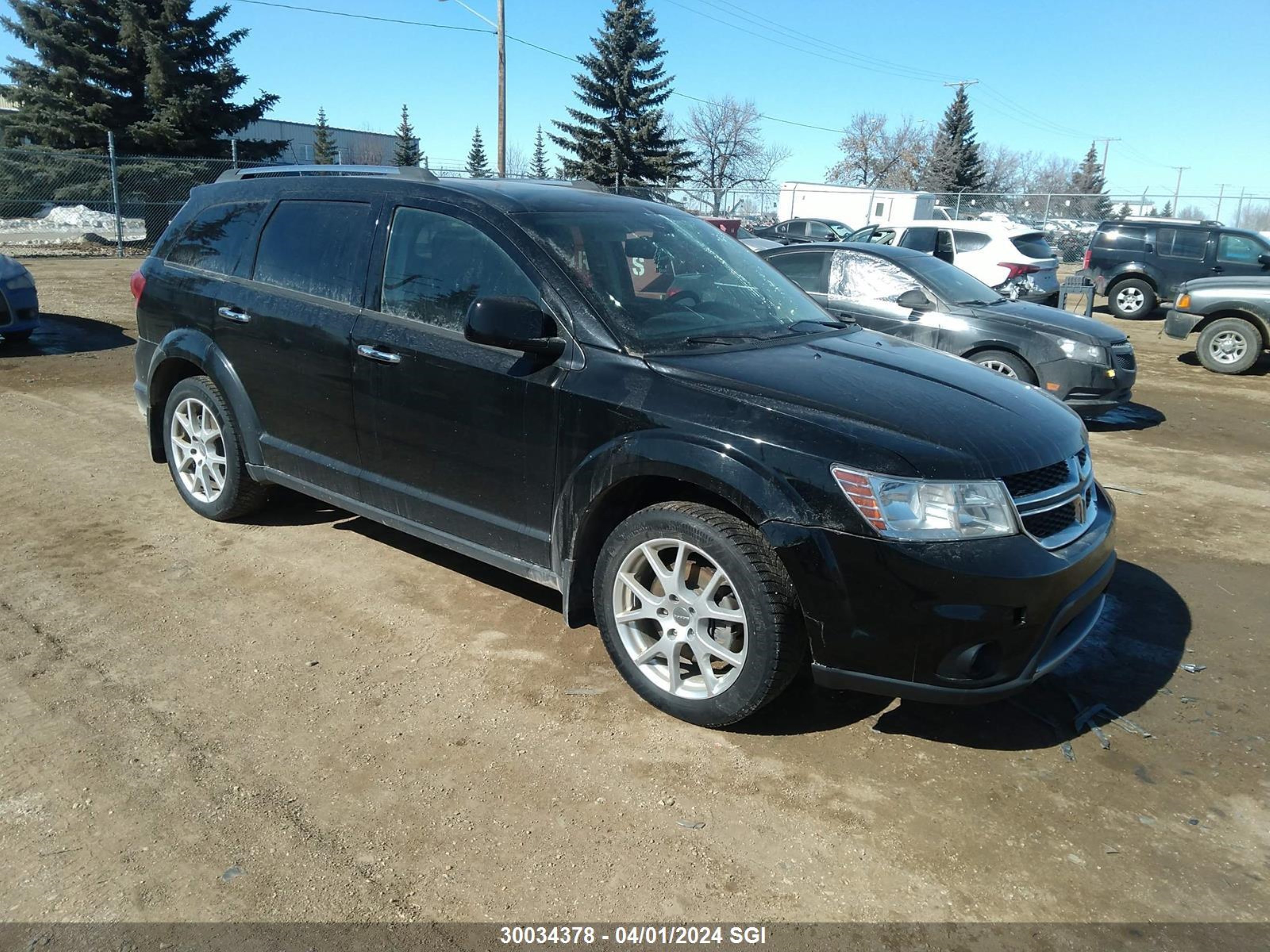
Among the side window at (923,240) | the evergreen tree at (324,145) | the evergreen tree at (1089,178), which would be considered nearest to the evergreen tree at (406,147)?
the evergreen tree at (324,145)

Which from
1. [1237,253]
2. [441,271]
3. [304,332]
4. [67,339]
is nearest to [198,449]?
[304,332]

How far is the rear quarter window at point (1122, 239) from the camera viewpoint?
1748 cm

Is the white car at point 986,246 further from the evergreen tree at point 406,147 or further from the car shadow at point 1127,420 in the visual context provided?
the evergreen tree at point 406,147

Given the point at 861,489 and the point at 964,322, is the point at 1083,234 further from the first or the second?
the point at 861,489

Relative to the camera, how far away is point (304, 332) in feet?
13.9

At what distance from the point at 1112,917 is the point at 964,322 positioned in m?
6.53

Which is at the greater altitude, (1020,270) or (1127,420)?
(1020,270)

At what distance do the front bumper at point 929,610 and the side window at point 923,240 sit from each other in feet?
43.6

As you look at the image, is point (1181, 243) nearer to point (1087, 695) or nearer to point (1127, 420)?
point (1127, 420)

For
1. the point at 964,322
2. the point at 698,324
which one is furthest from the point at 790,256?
the point at 698,324

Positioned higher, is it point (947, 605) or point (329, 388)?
point (329, 388)

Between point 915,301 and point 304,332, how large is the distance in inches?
196

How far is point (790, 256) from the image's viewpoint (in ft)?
29.6

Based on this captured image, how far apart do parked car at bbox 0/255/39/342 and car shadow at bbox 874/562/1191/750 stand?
10.1m
